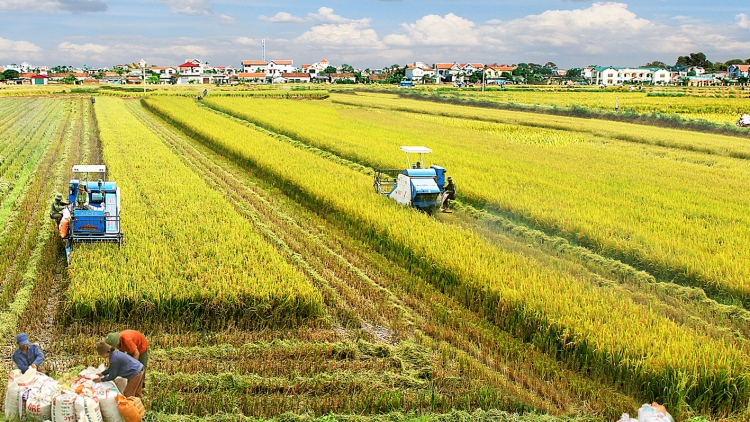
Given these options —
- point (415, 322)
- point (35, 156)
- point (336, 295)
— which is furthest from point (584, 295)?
point (35, 156)

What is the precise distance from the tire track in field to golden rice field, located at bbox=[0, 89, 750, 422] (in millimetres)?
33

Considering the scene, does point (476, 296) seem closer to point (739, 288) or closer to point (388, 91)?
point (739, 288)

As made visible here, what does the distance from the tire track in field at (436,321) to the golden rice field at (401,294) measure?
0.11 feet

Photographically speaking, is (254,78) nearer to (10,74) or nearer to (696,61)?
(10,74)

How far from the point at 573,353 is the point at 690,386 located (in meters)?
1.34

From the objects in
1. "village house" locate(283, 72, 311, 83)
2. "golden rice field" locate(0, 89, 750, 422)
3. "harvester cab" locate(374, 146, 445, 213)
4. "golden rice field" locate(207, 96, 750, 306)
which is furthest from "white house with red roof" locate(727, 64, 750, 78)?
"harvester cab" locate(374, 146, 445, 213)

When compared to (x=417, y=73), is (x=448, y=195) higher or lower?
lower

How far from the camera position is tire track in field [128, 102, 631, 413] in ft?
21.7

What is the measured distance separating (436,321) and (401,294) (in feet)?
3.56

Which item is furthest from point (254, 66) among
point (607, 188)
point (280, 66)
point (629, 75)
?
point (607, 188)

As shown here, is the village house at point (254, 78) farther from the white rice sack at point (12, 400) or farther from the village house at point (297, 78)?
the white rice sack at point (12, 400)

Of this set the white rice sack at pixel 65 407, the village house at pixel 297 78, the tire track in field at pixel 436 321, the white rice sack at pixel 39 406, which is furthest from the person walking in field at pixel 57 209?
the village house at pixel 297 78

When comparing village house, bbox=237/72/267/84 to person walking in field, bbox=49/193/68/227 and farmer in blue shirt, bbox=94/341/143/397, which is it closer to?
person walking in field, bbox=49/193/68/227

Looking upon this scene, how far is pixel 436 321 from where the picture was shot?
8.43m
